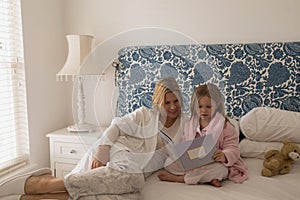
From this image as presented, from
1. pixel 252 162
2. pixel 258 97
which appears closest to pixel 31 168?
pixel 252 162

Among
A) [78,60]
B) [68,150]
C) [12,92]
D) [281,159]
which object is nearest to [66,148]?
[68,150]

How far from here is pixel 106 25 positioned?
266 cm

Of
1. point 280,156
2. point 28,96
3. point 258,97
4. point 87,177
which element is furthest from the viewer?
point 28,96

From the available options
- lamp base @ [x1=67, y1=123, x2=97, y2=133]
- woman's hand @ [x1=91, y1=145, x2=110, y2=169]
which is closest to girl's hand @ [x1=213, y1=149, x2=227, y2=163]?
woman's hand @ [x1=91, y1=145, x2=110, y2=169]

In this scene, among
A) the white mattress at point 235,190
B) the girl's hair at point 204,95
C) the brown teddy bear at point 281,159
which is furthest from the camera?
the girl's hair at point 204,95

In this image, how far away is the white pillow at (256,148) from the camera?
191 centimetres

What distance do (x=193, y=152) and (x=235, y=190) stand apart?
33 cm

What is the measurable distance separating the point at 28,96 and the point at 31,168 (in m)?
0.56

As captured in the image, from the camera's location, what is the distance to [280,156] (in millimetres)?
1740

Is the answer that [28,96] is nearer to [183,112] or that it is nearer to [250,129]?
[183,112]

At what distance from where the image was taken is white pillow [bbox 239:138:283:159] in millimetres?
1907

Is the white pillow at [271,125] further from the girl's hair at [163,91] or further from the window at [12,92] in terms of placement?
the window at [12,92]

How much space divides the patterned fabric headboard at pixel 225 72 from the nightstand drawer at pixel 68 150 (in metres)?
0.41

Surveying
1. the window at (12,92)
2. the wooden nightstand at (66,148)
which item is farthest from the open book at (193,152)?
the window at (12,92)
